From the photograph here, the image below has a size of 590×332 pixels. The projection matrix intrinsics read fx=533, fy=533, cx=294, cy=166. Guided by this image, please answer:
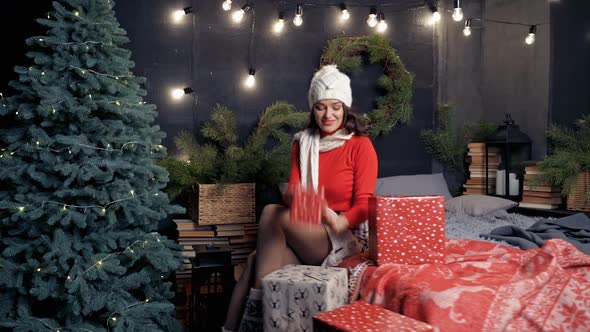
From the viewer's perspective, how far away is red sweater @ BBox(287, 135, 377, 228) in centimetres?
228

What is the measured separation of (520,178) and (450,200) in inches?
27.1

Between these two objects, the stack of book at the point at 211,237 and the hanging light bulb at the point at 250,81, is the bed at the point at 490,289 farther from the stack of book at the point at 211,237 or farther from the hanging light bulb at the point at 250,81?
the hanging light bulb at the point at 250,81

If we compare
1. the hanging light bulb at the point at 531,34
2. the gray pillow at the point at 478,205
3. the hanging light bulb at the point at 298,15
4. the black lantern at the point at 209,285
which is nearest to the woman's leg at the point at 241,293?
the black lantern at the point at 209,285

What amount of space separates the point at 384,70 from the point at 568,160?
1.53 meters

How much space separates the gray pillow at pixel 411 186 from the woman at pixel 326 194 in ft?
4.86

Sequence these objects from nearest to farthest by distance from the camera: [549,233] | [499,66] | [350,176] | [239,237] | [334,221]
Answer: [334,221] < [350,176] < [549,233] < [239,237] < [499,66]

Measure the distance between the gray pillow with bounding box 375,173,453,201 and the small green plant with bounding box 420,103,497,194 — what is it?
404 mm

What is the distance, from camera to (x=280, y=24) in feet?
13.0

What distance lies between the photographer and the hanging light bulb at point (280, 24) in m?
3.95

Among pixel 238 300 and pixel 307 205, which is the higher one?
pixel 307 205

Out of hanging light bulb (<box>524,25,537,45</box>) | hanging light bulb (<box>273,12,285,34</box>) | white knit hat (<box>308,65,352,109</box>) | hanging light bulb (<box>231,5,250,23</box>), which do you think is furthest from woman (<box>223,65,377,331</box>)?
hanging light bulb (<box>524,25,537,45</box>)

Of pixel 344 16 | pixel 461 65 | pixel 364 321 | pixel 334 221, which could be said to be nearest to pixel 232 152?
pixel 334 221

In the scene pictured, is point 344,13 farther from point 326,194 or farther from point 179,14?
point 326,194

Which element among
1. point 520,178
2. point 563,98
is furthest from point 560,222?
point 563,98
